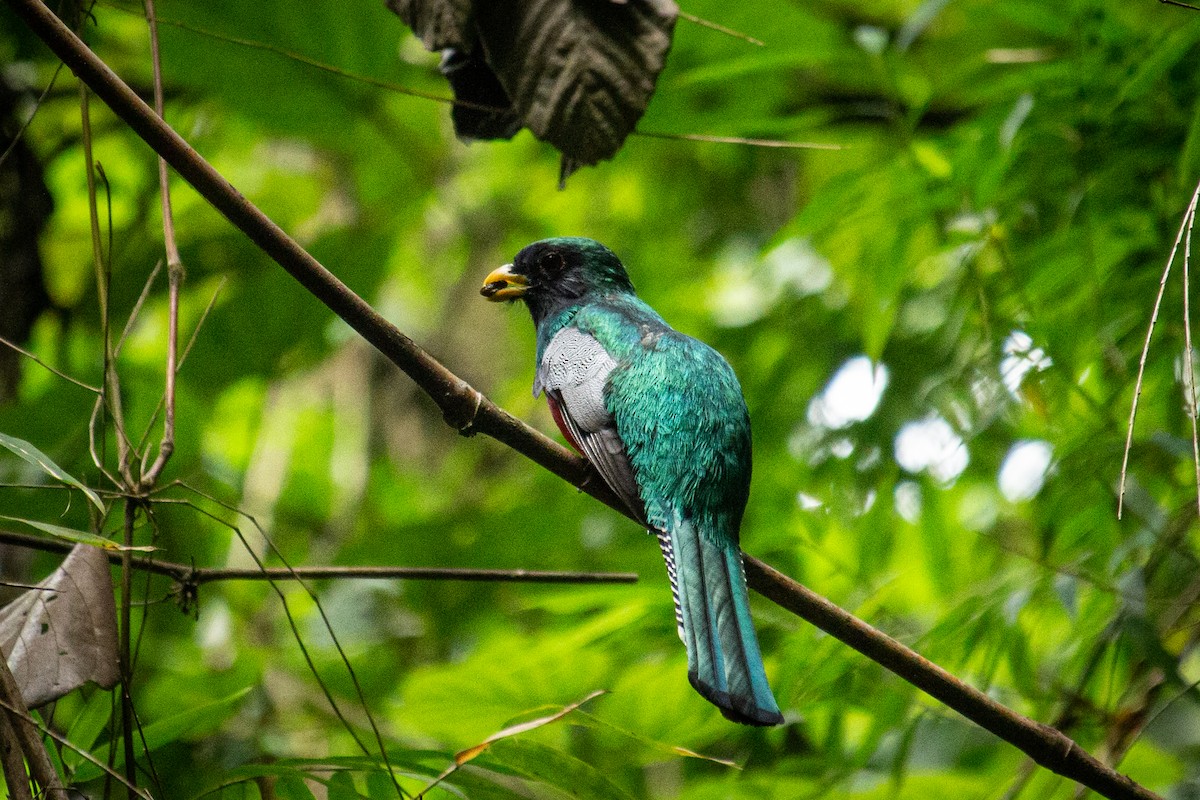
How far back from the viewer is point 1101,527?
2791mm

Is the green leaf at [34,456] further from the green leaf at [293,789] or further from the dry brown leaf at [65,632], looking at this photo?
the green leaf at [293,789]

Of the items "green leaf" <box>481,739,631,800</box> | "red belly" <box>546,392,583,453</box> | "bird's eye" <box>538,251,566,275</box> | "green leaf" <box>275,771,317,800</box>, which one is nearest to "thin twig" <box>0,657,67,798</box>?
"green leaf" <box>275,771,317,800</box>

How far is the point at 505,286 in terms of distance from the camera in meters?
3.53

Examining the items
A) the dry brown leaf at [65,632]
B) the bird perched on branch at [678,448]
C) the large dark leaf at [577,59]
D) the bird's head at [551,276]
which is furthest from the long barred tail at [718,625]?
the bird's head at [551,276]

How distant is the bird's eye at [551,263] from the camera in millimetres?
3553

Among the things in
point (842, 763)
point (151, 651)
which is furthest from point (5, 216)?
point (842, 763)

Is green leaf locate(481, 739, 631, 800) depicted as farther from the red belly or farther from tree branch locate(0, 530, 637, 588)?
the red belly

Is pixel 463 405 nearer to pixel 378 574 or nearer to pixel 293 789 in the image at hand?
pixel 378 574

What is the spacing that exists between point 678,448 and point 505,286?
112cm

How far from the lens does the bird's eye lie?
11.7 feet

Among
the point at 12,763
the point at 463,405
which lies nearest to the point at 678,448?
the point at 463,405

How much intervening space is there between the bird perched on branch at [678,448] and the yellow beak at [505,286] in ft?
0.64

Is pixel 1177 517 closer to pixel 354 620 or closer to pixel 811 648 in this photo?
pixel 811 648

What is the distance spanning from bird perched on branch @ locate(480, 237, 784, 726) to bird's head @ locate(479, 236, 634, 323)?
0.15 m
